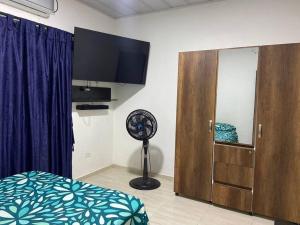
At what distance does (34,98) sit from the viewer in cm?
265

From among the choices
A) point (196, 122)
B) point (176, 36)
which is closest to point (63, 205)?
point (196, 122)

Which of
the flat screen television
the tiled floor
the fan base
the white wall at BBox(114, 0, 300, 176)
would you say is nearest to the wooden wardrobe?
the tiled floor

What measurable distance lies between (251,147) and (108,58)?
7.55 ft

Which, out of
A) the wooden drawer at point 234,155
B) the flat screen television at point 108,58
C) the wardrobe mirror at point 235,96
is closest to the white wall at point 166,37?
the flat screen television at point 108,58

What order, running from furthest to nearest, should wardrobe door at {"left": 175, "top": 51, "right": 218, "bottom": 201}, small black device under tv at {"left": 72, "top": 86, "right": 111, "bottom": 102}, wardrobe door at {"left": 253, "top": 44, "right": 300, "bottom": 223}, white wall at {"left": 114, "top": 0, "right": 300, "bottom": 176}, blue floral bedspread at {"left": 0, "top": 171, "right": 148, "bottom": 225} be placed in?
small black device under tv at {"left": 72, "top": 86, "right": 111, "bottom": 102} < white wall at {"left": 114, "top": 0, "right": 300, "bottom": 176} < wardrobe door at {"left": 175, "top": 51, "right": 218, "bottom": 201} < wardrobe door at {"left": 253, "top": 44, "right": 300, "bottom": 223} < blue floral bedspread at {"left": 0, "top": 171, "right": 148, "bottom": 225}

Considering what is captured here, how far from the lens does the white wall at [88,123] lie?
3.16 m

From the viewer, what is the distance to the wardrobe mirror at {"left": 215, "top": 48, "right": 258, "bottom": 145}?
8.82 ft

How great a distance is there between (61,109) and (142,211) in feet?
6.18

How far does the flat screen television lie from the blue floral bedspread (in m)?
1.57

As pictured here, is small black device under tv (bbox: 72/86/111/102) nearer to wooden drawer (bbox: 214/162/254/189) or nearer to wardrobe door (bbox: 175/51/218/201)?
wardrobe door (bbox: 175/51/218/201)

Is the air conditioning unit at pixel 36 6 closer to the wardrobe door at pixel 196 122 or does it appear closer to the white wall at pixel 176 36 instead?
the white wall at pixel 176 36

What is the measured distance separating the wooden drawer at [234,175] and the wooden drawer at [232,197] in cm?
7

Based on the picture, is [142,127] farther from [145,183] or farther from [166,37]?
[166,37]

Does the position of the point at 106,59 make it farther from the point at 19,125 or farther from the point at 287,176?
the point at 287,176
